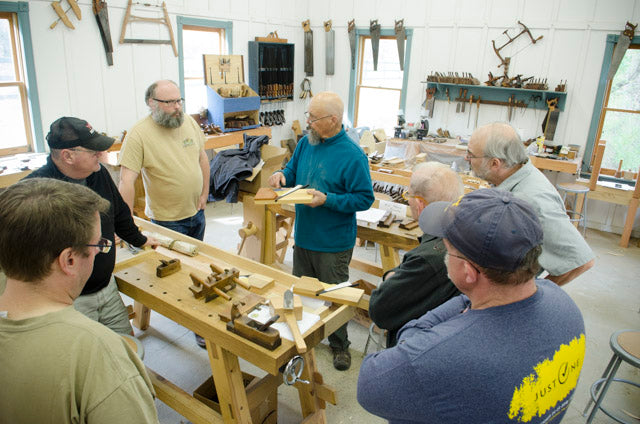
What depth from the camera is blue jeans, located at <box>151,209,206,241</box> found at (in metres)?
3.19

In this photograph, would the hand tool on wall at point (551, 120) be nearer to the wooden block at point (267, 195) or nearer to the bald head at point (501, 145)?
the bald head at point (501, 145)

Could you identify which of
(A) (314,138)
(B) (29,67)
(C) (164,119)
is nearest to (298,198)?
(A) (314,138)

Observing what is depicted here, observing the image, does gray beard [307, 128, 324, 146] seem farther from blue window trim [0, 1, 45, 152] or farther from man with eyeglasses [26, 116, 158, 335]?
blue window trim [0, 1, 45, 152]

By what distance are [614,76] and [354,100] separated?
419cm

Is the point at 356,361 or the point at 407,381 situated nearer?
the point at 407,381

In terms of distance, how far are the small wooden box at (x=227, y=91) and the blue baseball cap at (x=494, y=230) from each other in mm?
5869

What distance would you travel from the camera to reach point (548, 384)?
3.52 ft

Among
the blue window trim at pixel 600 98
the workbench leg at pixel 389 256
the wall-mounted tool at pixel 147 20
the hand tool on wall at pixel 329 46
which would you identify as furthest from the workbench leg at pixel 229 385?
the hand tool on wall at pixel 329 46

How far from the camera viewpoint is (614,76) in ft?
20.4

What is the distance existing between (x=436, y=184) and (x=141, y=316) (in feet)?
8.79

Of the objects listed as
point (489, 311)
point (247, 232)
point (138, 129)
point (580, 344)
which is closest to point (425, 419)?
point (489, 311)

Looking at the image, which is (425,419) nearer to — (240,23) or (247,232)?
(247,232)

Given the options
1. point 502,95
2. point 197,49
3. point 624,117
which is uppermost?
point 197,49

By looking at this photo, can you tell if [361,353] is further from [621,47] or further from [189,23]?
[621,47]
